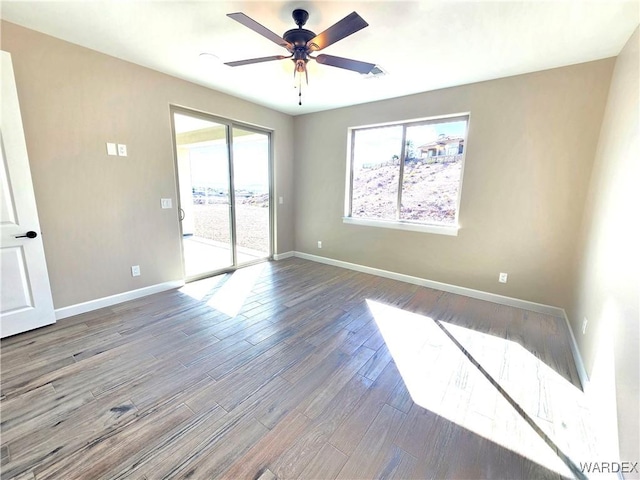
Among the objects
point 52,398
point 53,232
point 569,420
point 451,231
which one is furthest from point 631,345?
point 53,232

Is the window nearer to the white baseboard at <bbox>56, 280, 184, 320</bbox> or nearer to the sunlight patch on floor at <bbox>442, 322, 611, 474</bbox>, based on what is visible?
the sunlight patch on floor at <bbox>442, 322, 611, 474</bbox>

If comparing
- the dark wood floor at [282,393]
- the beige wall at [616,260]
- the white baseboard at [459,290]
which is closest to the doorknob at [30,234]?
the dark wood floor at [282,393]

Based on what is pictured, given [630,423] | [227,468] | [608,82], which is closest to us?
[630,423]

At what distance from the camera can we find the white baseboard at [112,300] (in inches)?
109

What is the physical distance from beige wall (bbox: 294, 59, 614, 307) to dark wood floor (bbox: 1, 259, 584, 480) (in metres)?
0.57

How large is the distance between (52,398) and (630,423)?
3.27 m

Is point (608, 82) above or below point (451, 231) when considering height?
above

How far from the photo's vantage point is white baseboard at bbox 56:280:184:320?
2.76 metres

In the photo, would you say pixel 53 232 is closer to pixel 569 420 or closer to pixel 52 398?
pixel 52 398

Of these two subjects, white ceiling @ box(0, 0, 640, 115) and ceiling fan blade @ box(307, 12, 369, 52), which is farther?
white ceiling @ box(0, 0, 640, 115)

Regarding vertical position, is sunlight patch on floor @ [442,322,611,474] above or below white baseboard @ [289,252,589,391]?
below

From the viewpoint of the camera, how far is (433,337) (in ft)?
8.36

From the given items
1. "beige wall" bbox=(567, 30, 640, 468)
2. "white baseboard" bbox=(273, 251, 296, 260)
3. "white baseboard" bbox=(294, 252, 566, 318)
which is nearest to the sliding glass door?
"white baseboard" bbox=(273, 251, 296, 260)

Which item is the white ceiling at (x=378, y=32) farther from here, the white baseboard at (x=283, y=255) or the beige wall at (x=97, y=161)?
the white baseboard at (x=283, y=255)
